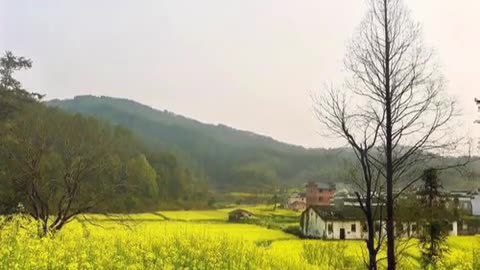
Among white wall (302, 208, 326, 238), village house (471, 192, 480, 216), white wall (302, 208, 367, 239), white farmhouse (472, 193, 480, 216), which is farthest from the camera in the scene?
white farmhouse (472, 193, 480, 216)

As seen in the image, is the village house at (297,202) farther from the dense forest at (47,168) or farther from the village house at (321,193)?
the dense forest at (47,168)

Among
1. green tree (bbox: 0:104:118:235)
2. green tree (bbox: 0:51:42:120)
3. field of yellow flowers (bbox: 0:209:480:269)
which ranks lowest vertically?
field of yellow flowers (bbox: 0:209:480:269)

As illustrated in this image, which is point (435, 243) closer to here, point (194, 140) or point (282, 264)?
point (282, 264)

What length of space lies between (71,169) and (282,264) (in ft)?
31.1

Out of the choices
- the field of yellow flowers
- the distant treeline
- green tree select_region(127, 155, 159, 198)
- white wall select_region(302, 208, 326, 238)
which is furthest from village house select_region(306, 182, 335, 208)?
the field of yellow flowers

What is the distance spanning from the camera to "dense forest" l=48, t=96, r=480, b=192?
110812 mm

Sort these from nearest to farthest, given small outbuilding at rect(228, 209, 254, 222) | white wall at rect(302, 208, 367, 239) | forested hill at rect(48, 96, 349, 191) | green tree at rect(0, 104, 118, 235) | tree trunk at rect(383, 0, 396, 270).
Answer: tree trunk at rect(383, 0, 396, 270), green tree at rect(0, 104, 118, 235), white wall at rect(302, 208, 367, 239), small outbuilding at rect(228, 209, 254, 222), forested hill at rect(48, 96, 349, 191)

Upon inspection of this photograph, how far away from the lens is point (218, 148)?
409 ft

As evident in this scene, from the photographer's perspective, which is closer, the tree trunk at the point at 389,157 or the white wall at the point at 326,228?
the tree trunk at the point at 389,157

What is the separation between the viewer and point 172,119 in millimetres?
144875

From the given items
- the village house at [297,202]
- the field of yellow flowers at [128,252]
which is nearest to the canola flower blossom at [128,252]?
the field of yellow flowers at [128,252]

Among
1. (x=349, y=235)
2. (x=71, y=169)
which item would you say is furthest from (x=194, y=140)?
(x=71, y=169)

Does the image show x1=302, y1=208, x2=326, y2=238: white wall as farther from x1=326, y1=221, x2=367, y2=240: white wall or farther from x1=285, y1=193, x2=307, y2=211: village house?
x1=285, y1=193, x2=307, y2=211: village house

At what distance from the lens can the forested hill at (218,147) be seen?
111m
